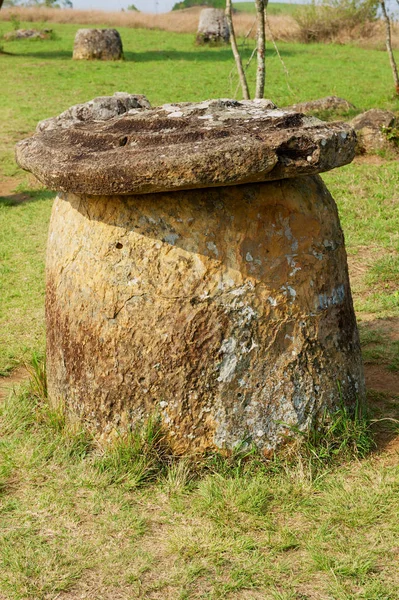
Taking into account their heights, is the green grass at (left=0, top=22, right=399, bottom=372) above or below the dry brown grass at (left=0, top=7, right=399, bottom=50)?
below

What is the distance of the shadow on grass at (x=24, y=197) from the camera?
10938 mm

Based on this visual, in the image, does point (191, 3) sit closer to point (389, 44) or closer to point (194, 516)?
point (389, 44)

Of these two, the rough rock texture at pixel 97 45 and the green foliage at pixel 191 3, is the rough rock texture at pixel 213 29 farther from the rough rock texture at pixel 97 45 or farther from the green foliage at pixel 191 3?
the green foliage at pixel 191 3

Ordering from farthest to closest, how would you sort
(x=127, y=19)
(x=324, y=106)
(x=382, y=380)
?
(x=127, y=19), (x=324, y=106), (x=382, y=380)

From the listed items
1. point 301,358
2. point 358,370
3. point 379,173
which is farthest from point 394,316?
point 379,173

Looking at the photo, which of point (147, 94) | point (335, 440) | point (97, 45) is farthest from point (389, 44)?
point (335, 440)

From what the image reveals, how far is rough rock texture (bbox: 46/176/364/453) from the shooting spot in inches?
147

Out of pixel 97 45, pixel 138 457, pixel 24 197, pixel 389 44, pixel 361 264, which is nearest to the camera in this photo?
pixel 138 457

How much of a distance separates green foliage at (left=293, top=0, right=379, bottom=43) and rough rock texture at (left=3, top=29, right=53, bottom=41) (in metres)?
9.27

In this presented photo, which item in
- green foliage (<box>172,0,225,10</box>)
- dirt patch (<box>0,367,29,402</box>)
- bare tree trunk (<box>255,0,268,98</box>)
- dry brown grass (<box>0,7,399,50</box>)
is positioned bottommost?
dirt patch (<box>0,367,29,402</box>)

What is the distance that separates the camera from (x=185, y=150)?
3475 millimetres

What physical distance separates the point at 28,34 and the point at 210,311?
25299 mm

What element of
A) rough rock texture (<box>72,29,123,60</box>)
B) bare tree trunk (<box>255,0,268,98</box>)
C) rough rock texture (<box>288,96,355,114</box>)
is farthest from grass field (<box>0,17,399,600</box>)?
rough rock texture (<box>72,29,123,60</box>)

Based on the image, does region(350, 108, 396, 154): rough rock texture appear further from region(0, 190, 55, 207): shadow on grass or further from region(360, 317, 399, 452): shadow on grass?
region(360, 317, 399, 452): shadow on grass
